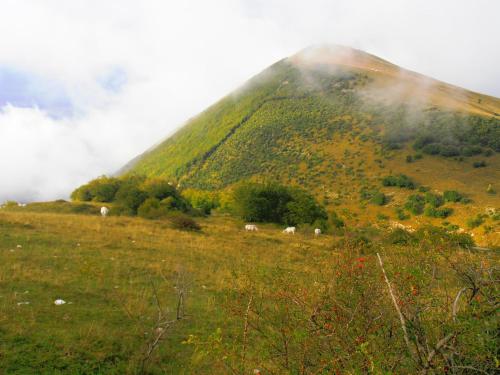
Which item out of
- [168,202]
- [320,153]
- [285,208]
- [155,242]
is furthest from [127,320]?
[320,153]

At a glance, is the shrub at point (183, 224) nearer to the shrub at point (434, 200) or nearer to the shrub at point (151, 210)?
the shrub at point (151, 210)

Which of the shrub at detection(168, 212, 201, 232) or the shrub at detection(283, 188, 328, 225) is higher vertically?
the shrub at detection(168, 212, 201, 232)

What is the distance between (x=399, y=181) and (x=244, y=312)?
175ft

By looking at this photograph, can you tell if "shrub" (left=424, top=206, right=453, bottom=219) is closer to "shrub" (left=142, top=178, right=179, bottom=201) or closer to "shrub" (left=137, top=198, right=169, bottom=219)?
"shrub" (left=142, top=178, right=179, bottom=201)

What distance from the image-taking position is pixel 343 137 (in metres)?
71.5

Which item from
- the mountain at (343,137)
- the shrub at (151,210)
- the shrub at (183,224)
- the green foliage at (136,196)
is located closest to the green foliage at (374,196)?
the mountain at (343,137)

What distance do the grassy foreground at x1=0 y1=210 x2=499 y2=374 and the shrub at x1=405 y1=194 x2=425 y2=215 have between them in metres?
40.5

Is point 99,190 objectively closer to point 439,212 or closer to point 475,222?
point 439,212

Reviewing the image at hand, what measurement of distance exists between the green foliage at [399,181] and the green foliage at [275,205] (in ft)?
75.4

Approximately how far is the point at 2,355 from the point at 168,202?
91.0ft

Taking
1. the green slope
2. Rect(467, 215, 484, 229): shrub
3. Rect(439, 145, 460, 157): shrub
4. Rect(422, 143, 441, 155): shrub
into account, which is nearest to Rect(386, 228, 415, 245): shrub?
Rect(467, 215, 484, 229): shrub

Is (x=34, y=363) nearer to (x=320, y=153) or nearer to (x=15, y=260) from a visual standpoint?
(x=15, y=260)

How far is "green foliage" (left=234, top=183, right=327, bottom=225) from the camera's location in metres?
34.4

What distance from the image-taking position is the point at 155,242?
15641 millimetres
